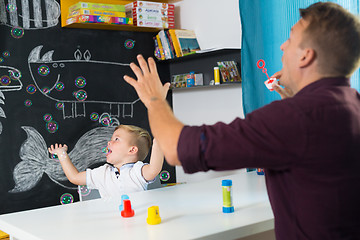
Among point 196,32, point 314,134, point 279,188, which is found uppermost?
point 196,32

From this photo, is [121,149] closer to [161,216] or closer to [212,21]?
[161,216]

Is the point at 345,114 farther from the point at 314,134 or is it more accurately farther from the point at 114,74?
the point at 114,74

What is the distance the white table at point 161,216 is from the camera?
1.59 m

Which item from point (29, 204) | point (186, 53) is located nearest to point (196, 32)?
point (186, 53)

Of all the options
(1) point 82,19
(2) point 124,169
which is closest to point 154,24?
(1) point 82,19

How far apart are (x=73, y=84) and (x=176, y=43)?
1073 millimetres

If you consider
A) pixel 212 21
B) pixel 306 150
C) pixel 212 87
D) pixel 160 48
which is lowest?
pixel 306 150

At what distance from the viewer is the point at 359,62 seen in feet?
3.95

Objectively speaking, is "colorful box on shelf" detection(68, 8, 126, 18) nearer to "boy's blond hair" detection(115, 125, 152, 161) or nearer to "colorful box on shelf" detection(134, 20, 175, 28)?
"colorful box on shelf" detection(134, 20, 175, 28)

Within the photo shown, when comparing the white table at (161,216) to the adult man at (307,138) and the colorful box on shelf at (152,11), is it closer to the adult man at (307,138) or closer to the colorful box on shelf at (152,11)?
the adult man at (307,138)

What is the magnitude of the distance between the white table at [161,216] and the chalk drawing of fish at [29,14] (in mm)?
2353

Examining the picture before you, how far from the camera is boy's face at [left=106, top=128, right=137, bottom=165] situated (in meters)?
2.93

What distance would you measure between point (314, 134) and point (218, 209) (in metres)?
0.94

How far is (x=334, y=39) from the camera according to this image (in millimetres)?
1141
